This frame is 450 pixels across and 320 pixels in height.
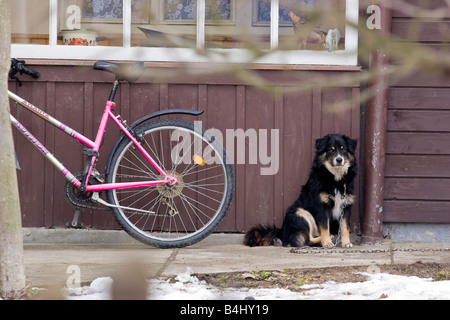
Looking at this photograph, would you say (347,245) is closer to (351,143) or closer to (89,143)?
(351,143)

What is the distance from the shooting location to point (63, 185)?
16.2 feet

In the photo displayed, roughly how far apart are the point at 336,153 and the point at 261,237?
2.72 ft

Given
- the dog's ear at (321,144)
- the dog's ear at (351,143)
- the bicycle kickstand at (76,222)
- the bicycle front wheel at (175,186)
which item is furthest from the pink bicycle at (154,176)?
the dog's ear at (351,143)

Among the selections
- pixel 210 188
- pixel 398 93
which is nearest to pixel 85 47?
pixel 210 188

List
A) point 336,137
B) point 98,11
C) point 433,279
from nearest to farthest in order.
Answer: point 433,279 → point 336,137 → point 98,11

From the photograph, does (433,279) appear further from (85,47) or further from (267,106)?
(85,47)

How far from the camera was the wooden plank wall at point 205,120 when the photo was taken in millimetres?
4891

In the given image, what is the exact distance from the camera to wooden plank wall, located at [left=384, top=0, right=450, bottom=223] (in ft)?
16.1

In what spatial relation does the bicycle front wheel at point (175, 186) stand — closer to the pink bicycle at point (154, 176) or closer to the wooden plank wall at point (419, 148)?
the pink bicycle at point (154, 176)

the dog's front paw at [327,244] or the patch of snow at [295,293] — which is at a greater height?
the patch of snow at [295,293]

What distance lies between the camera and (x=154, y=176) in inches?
186

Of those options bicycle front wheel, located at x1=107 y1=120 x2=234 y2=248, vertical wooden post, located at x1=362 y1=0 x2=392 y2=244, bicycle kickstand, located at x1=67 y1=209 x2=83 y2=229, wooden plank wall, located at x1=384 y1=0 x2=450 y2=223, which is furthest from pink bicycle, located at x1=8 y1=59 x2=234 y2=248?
wooden plank wall, located at x1=384 y1=0 x2=450 y2=223

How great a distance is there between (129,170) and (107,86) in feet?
2.15

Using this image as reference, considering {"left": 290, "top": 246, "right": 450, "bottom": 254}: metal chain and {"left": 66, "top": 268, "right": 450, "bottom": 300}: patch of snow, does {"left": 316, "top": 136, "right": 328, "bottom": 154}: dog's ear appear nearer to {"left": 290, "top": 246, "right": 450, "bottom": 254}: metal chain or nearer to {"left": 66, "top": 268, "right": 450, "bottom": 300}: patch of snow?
{"left": 290, "top": 246, "right": 450, "bottom": 254}: metal chain
